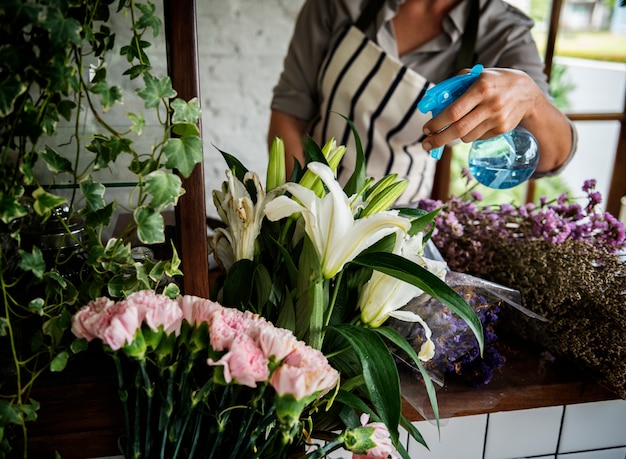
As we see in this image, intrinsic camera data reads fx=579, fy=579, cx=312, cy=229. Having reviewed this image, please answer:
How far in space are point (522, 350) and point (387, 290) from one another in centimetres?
30

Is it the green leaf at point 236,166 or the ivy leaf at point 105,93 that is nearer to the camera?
the ivy leaf at point 105,93

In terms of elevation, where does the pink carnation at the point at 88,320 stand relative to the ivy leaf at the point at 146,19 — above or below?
below

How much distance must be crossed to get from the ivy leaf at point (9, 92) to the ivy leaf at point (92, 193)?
0.07m

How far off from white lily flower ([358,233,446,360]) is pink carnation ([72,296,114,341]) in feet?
0.72

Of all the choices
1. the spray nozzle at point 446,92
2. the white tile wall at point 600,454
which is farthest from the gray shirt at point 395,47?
the white tile wall at point 600,454

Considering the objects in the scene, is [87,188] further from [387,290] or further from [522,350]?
[522,350]

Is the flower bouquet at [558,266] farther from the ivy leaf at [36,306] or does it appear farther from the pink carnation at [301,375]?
the ivy leaf at [36,306]

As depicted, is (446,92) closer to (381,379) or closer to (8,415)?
(381,379)

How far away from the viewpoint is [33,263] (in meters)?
0.41

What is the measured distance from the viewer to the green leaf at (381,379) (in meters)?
0.46

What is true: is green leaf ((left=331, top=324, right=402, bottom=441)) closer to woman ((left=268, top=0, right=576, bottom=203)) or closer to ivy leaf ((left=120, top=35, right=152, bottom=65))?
ivy leaf ((left=120, top=35, right=152, bottom=65))

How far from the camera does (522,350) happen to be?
71cm

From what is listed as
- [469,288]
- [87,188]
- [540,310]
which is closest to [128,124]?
[87,188]

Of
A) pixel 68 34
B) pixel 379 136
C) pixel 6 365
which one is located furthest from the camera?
pixel 379 136
